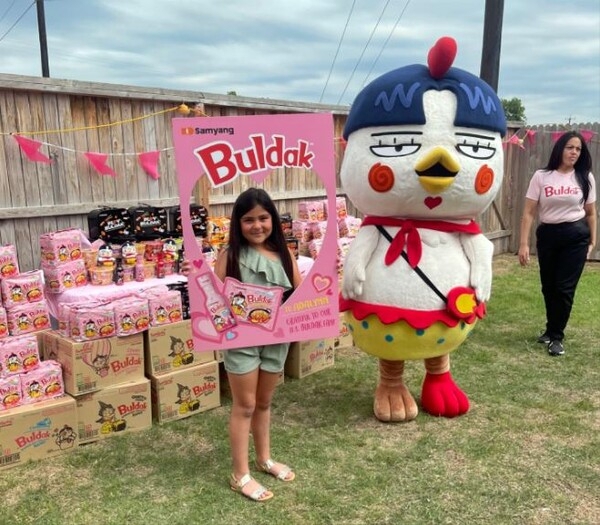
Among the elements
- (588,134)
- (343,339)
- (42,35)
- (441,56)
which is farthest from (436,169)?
(42,35)

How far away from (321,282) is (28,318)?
1.95 meters

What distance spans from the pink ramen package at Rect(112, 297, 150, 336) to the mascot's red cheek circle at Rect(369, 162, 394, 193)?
162 centimetres

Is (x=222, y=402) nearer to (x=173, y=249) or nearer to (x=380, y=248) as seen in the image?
(x=173, y=249)

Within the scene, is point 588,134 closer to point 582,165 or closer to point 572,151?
point 582,165

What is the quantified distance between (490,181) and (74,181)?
310 cm

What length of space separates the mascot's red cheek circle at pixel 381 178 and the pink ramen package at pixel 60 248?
2098 millimetres

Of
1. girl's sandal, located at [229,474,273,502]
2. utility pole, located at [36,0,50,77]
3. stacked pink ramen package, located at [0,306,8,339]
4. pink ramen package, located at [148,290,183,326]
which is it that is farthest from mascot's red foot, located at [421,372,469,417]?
utility pole, located at [36,0,50,77]

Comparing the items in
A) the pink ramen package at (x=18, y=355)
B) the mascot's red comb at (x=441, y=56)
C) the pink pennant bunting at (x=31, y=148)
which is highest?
the mascot's red comb at (x=441, y=56)

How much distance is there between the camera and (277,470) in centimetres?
303

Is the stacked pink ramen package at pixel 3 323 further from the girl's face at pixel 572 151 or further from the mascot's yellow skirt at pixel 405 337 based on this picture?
the girl's face at pixel 572 151

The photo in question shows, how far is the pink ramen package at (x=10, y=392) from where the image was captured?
126 inches

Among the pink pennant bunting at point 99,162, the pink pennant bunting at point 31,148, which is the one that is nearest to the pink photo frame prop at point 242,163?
the pink pennant bunting at point 31,148

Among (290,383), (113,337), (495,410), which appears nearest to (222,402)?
(290,383)

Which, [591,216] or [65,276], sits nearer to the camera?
[65,276]
